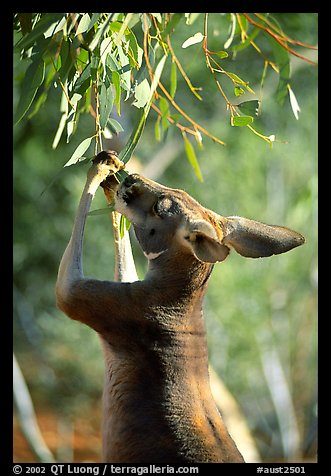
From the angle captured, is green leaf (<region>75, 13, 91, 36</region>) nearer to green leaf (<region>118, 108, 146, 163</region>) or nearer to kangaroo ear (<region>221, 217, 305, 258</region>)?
green leaf (<region>118, 108, 146, 163</region>)

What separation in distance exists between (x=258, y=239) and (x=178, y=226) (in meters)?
0.37

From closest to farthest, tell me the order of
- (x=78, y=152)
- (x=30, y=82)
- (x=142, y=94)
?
(x=30, y=82) < (x=142, y=94) < (x=78, y=152)

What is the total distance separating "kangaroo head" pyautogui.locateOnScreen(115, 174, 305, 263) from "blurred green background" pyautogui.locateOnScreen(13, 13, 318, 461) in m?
7.18

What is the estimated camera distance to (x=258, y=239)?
3695 mm

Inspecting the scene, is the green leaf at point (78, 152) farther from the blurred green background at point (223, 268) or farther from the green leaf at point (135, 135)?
the blurred green background at point (223, 268)

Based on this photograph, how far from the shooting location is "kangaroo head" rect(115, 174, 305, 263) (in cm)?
368

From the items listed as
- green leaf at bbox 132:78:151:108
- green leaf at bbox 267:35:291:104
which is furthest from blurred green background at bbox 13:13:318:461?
green leaf at bbox 132:78:151:108

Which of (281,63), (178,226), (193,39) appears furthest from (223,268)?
(178,226)

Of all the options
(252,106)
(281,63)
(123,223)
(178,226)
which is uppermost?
(281,63)

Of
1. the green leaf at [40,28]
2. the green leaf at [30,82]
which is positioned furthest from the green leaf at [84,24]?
the green leaf at [30,82]

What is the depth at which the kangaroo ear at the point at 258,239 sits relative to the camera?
367cm

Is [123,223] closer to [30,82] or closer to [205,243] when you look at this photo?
[205,243]

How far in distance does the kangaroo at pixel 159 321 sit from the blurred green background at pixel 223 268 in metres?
7.23

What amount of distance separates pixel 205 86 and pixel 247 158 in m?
1.39
